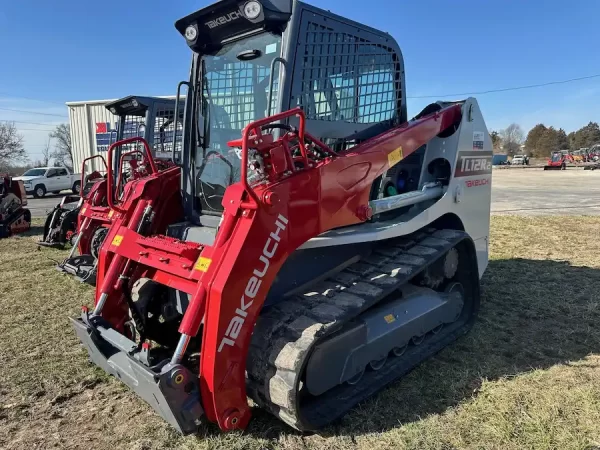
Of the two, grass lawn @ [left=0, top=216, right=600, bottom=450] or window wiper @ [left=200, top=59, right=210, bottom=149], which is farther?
window wiper @ [left=200, top=59, right=210, bottom=149]

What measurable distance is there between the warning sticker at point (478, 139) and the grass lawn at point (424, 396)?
1809 millimetres

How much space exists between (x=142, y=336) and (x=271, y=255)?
58.7 inches

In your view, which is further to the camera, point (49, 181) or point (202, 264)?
point (49, 181)

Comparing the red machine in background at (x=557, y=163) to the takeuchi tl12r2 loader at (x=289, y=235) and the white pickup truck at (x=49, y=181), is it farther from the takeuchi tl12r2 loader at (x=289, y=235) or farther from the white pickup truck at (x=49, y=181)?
the takeuchi tl12r2 loader at (x=289, y=235)

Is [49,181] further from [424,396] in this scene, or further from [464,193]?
[424,396]

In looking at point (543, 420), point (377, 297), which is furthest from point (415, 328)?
point (543, 420)

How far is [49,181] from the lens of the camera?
2605 centimetres

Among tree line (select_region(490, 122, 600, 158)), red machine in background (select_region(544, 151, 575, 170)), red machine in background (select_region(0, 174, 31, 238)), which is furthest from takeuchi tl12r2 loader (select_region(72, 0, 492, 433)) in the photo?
tree line (select_region(490, 122, 600, 158))

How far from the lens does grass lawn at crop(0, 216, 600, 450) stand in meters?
3.02

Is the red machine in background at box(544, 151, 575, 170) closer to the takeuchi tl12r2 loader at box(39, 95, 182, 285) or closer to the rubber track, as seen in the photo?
the takeuchi tl12r2 loader at box(39, 95, 182, 285)

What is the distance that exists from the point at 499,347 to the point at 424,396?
1268 mm

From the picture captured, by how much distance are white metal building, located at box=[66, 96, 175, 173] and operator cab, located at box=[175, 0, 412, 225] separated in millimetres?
20306

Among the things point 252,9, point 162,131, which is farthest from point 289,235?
point 162,131

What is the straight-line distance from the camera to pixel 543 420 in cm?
315
